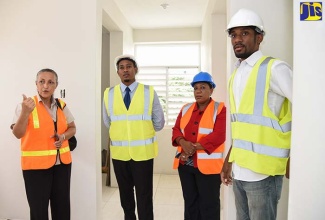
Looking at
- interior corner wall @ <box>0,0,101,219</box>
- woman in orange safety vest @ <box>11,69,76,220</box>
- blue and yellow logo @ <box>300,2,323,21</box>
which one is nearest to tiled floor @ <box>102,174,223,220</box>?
interior corner wall @ <box>0,0,101,219</box>

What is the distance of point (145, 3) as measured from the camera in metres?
3.61

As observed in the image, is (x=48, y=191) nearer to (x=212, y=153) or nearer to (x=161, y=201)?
(x=212, y=153)

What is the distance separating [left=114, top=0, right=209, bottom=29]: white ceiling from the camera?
11.9ft

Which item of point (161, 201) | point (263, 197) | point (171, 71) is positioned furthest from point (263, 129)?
point (171, 71)

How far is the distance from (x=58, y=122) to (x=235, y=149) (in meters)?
1.30

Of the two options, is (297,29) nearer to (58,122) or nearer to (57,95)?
(58,122)

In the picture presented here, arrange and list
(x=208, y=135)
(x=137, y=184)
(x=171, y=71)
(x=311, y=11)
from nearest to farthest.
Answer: (x=311, y=11) < (x=208, y=135) < (x=137, y=184) < (x=171, y=71)

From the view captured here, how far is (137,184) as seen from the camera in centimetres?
216

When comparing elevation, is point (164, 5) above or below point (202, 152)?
above

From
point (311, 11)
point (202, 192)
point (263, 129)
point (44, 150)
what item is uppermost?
point (311, 11)

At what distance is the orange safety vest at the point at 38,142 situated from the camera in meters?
1.77

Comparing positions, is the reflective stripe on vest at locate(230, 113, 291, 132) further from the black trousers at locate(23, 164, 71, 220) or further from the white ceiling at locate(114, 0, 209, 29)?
the white ceiling at locate(114, 0, 209, 29)

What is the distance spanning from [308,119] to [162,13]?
3.63m

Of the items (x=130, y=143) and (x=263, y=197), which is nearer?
(x=263, y=197)
